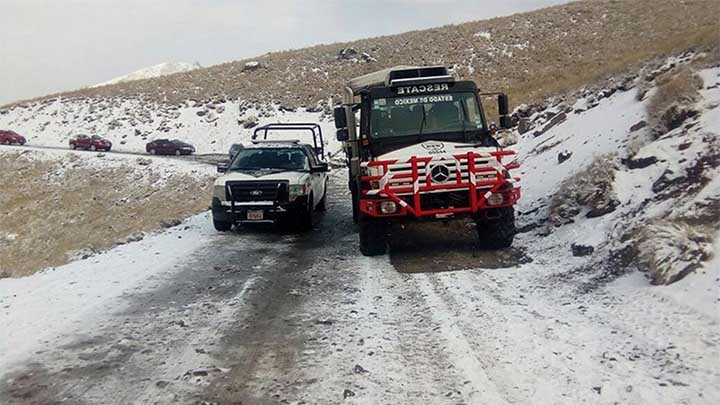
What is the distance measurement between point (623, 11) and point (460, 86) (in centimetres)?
4623

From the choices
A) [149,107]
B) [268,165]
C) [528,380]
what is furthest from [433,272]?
[149,107]

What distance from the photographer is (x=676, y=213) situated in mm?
6949

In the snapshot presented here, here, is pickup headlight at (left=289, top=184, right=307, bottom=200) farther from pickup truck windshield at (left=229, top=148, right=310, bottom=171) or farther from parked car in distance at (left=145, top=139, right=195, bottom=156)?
parked car in distance at (left=145, top=139, right=195, bottom=156)

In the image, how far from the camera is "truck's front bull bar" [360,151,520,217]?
8992mm

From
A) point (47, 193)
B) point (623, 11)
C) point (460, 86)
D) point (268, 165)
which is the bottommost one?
point (47, 193)

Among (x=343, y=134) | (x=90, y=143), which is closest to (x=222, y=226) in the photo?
(x=343, y=134)

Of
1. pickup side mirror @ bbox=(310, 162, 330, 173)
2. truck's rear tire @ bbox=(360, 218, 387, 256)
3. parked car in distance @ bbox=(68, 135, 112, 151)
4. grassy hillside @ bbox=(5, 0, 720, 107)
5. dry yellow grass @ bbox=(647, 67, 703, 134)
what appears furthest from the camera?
grassy hillside @ bbox=(5, 0, 720, 107)

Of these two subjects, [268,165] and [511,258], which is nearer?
[511,258]

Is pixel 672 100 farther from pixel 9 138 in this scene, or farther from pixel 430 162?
pixel 9 138

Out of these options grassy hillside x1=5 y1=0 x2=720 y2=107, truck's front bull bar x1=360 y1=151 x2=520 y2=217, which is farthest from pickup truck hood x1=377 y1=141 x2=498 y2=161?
grassy hillside x1=5 y1=0 x2=720 y2=107

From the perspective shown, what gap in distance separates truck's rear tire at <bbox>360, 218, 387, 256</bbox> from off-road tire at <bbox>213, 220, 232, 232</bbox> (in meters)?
4.11

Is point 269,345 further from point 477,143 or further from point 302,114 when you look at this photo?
point 302,114

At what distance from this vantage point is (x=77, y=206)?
91.9 ft

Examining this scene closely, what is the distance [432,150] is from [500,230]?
61.7 inches
